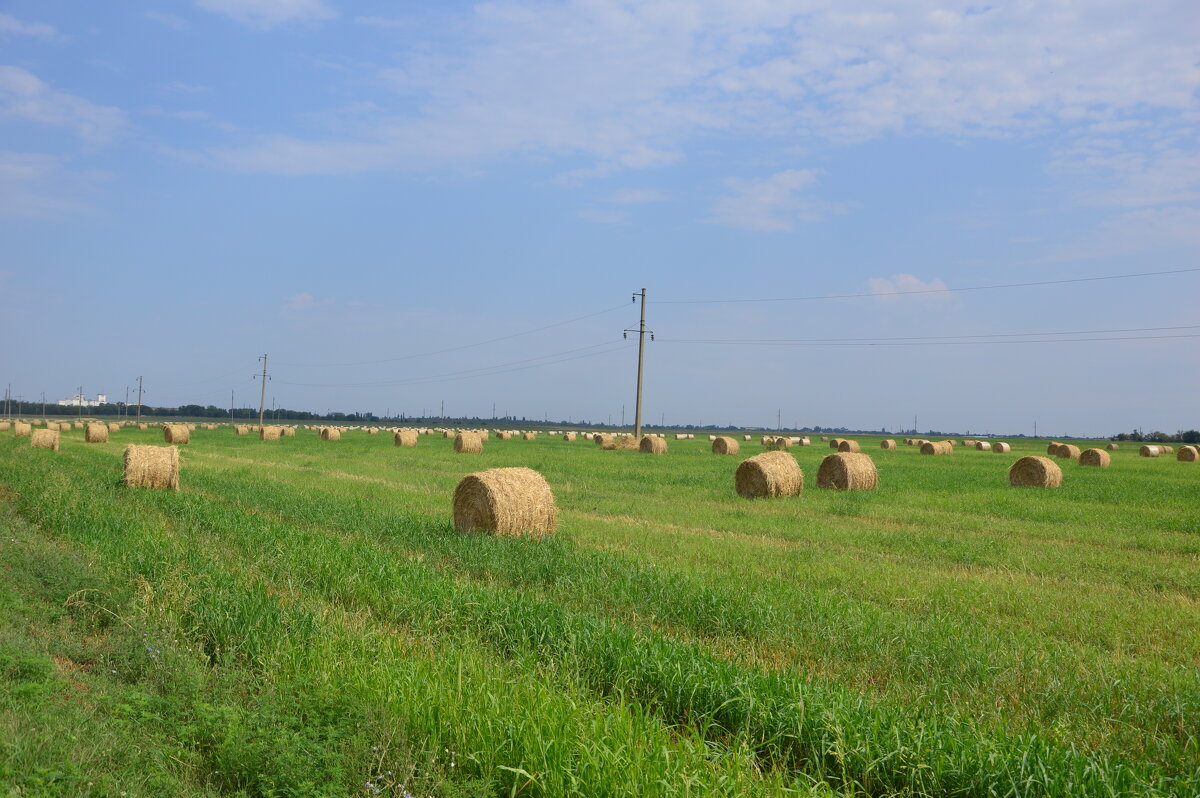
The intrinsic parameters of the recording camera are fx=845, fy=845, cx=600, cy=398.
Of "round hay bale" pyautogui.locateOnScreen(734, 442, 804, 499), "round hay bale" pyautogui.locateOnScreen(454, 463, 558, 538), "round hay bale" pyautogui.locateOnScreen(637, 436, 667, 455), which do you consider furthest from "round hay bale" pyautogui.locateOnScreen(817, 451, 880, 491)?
"round hay bale" pyautogui.locateOnScreen(637, 436, 667, 455)

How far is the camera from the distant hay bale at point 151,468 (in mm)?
19844

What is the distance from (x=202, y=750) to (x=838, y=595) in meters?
6.88

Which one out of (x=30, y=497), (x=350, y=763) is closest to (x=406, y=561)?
(x=350, y=763)

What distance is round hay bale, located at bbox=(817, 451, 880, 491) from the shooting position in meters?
23.8

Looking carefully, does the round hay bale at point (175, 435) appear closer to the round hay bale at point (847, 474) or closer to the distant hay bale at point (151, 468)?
the distant hay bale at point (151, 468)

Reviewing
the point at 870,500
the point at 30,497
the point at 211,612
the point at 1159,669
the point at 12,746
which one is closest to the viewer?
the point at 12,746

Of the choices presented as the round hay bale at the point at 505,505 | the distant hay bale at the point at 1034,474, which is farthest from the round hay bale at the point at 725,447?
the round hay bale at the point at 505,505

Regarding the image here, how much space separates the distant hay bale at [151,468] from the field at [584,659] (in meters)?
4.47

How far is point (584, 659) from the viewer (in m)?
6.94

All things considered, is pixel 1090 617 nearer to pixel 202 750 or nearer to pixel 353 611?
pixel 353 611

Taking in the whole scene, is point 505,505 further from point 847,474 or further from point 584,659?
point 847,474

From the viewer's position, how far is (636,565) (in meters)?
11.1

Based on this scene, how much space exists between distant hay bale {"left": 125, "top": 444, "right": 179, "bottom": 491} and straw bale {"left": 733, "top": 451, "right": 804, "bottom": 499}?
13935 millimetres

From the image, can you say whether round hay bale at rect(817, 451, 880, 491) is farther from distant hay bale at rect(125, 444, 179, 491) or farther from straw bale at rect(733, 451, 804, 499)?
distant hay bale at rect(125, 444, 179, 491)
